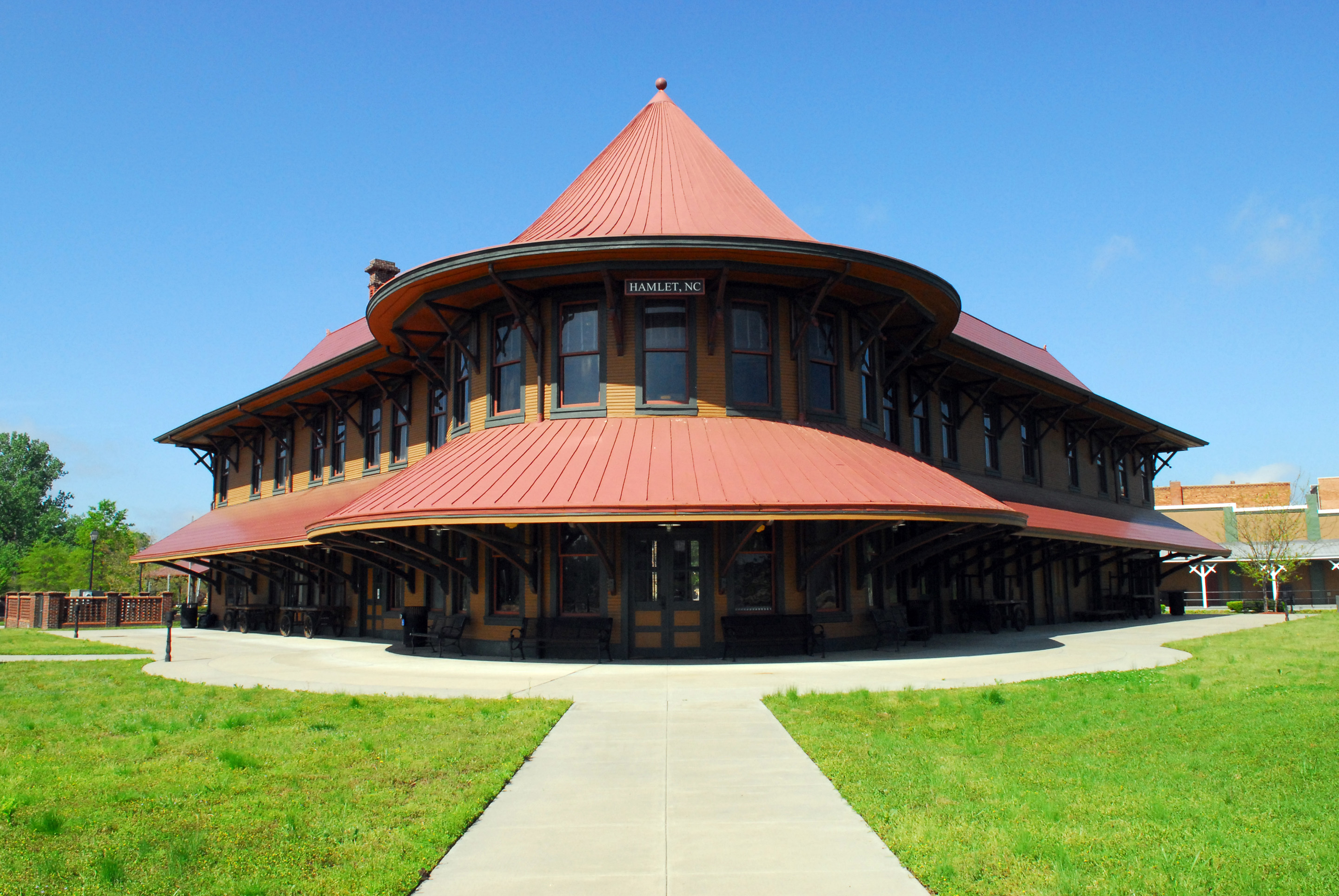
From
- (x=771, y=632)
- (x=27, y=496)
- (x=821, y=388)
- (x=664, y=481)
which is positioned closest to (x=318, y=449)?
(x=821, y=388)

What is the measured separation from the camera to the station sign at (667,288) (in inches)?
677

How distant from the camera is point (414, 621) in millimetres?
19828

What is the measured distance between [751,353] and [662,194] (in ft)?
15.0

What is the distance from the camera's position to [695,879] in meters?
5.07

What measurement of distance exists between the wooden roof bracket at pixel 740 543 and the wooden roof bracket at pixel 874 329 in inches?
175

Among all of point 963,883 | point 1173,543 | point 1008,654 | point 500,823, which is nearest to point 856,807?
point 963,883

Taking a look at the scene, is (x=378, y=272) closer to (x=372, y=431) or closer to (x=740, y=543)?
(x=372, y=431)

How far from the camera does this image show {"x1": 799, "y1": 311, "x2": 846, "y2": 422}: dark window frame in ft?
60.8

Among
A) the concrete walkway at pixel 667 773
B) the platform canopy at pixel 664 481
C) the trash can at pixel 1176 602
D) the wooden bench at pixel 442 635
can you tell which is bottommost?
the trash can at pixel 1176 602

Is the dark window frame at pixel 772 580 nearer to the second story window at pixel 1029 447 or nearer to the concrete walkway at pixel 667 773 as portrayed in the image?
the concrete walkway at pixel 667 773

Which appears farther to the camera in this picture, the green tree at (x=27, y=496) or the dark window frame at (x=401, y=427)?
the green tree at (x=27, y=496)

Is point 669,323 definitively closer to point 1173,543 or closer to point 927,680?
point 927,680

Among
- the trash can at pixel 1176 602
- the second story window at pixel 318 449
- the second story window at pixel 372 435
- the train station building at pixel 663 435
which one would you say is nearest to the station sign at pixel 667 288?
the train station building at pixel 663 435

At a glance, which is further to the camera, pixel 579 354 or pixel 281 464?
pixel 281 464
